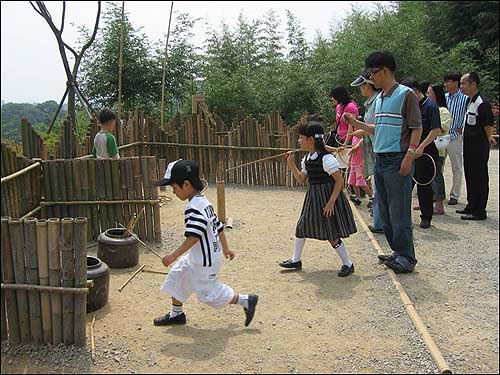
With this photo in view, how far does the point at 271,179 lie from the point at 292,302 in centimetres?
508

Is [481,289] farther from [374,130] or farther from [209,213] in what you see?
[209,213]

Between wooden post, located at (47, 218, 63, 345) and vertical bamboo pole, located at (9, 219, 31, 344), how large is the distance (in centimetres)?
15

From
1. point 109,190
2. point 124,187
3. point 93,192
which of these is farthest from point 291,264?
point 93,192

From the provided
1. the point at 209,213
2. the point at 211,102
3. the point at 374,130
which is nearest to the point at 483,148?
the point at 374,130

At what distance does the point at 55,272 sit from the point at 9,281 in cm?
28

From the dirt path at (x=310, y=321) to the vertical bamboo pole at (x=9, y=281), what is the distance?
0.33 feet

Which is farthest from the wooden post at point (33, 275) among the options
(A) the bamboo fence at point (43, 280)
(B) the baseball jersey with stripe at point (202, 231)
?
(B) the baseball jersey with stripe at point (202, 231)

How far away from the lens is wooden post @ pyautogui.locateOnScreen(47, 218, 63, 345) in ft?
10.6

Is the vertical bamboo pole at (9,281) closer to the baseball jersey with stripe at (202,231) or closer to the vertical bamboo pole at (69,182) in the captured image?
the baseball jersey with stripe at (202,231)

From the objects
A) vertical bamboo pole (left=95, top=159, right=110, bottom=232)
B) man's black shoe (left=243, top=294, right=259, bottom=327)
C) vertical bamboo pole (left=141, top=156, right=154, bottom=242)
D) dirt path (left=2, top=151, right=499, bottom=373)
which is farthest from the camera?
vertical bamboo pole (left=141, top=156, right=154, bottom=242)

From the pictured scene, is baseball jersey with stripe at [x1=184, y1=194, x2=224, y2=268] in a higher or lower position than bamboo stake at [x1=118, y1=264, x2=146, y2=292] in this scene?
higher

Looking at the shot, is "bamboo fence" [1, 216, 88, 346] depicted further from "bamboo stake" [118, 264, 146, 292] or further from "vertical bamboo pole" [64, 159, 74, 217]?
"vertical bamboo pole" [64, 159, 74, 217]

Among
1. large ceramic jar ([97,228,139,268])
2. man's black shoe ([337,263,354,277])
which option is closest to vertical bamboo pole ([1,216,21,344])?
large ceramic jar ([97,228,139,268])

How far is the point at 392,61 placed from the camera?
4.44 meters
